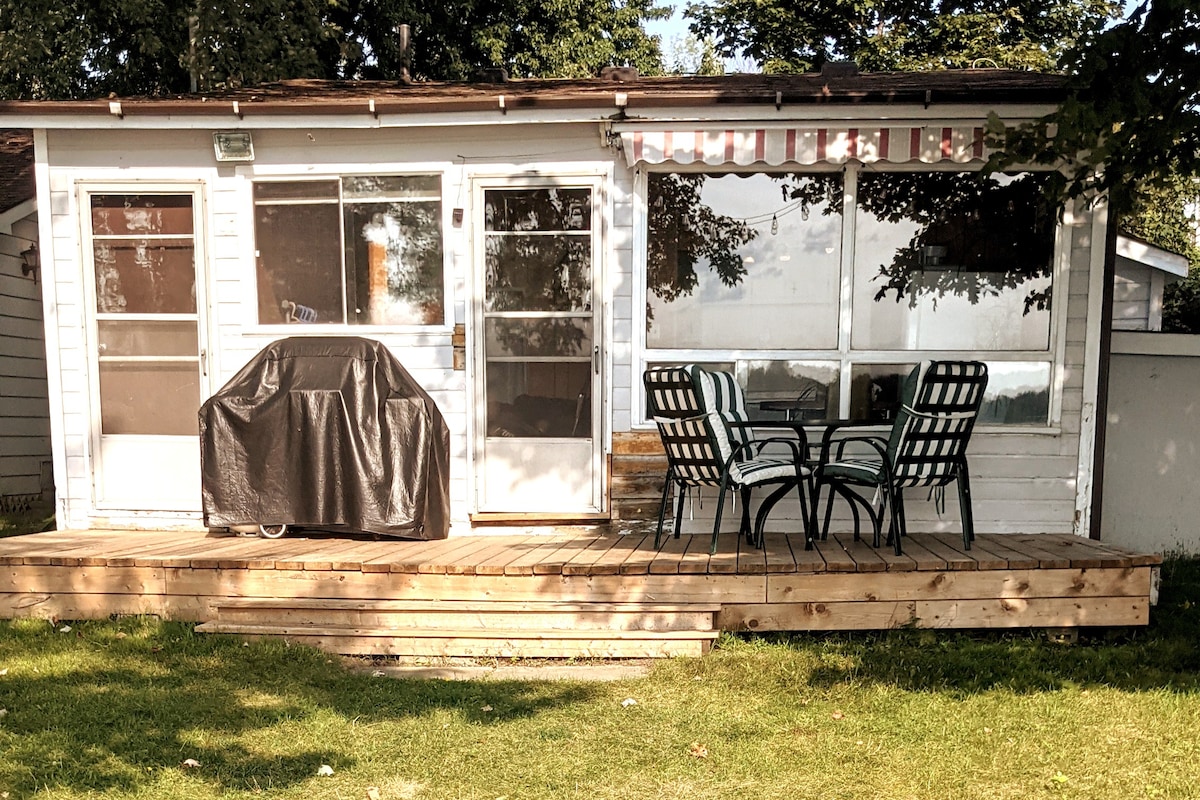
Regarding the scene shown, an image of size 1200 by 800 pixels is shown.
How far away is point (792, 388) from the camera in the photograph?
4.95m

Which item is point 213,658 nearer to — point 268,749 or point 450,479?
point 268,749

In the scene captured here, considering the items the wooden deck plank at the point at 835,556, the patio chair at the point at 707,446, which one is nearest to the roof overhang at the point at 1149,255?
the wooden deck plank at the point at 835,556

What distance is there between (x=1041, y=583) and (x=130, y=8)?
11.9 metres

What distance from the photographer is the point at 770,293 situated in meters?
4.99

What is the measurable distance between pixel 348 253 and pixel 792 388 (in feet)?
9.79

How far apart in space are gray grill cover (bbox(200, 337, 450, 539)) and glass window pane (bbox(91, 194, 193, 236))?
1.26 m

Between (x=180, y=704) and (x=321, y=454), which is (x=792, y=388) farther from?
(x=180, y=704)

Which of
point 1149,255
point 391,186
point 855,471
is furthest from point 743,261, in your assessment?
point 1149,255

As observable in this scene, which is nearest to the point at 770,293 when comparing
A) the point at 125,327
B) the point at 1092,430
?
the point at 1092,430

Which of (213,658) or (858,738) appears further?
(213,658)

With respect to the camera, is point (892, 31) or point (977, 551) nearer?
point (977, 551)

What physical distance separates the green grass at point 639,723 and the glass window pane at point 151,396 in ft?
5.14

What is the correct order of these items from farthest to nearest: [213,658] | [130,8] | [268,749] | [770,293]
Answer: [130,8] → [770,293] → [213,658] → [268,749]

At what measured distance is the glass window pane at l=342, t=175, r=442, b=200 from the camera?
5047 millimetres
